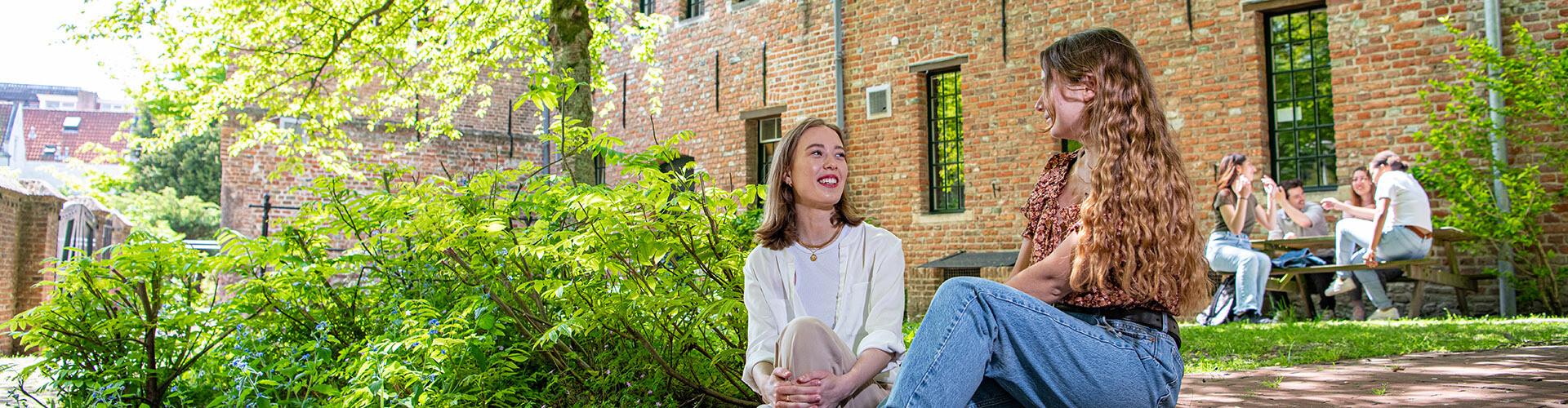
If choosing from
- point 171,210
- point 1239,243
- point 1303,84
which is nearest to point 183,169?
point 171,210

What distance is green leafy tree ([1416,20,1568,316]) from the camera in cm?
707

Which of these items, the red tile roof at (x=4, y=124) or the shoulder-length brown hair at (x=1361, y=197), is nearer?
the shoulder-length brown hair at (x=1361, y=197)

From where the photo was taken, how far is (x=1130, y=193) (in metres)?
1.68

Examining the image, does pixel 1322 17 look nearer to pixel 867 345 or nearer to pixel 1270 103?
pixel 1270 103

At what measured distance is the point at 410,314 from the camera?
10.8 feet

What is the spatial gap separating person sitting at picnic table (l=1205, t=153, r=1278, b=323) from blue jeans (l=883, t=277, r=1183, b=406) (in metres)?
5.54

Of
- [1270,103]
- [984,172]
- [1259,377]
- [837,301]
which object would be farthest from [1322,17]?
[837,301]

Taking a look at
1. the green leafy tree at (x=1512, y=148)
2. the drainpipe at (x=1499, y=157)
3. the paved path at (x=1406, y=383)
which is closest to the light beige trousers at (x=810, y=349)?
the paved path at (x=1406, y=383)

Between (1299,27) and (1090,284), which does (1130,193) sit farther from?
(1299,27)

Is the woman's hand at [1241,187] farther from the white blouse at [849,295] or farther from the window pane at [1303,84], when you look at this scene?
the white blouse at [849,295]

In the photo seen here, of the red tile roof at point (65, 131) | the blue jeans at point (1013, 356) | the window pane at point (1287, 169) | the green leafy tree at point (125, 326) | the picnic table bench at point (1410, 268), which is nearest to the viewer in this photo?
the blue jeans at point (1013, 356)

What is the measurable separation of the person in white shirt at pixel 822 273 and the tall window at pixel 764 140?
9839 mm

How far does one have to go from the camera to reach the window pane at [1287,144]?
28.1ft

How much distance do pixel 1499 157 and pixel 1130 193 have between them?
736cm
